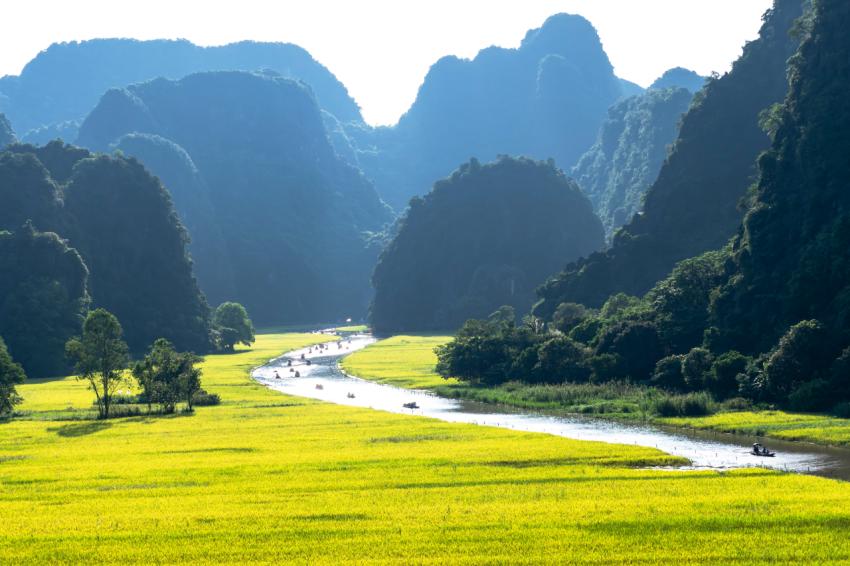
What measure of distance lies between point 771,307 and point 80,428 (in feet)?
168

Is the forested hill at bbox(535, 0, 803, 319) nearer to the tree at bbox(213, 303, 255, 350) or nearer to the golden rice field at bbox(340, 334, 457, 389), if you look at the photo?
the golden rice field at bbox(340, 334, 457, 389)

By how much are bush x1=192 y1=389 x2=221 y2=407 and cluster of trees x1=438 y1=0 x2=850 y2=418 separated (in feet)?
82.2

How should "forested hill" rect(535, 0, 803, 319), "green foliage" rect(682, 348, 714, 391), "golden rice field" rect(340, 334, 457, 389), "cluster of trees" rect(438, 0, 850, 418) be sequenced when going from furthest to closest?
"forested hill" rect(535, 0, 803, 319) → "golden rice field" rect(340, 334, 457, 389) → "green foliage" rect(682, 348, 714, 391) → "cluster of trees" rect(438, 0, 850, 418)

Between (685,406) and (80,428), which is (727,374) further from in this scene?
(80,428)

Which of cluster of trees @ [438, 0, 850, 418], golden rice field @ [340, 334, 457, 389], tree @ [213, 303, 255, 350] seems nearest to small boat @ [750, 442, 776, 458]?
cluster of trees @ [438, 0, 850, 418]

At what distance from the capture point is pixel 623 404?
163 ft

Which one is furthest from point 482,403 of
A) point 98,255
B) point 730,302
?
point 98,255

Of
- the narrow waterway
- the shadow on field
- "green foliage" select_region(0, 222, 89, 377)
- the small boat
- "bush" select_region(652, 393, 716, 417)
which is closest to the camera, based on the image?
the narrow waterway

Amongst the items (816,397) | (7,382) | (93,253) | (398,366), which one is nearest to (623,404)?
(816,397)

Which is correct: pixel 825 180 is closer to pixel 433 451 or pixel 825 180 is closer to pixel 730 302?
pixel 730 302

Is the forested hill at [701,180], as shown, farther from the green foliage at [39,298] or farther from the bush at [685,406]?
the green foliage at [39,298]

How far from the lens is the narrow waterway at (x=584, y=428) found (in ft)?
98.3

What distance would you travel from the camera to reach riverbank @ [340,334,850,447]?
36531 millimetres

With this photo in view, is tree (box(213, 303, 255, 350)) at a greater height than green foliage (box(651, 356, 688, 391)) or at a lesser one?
greater
